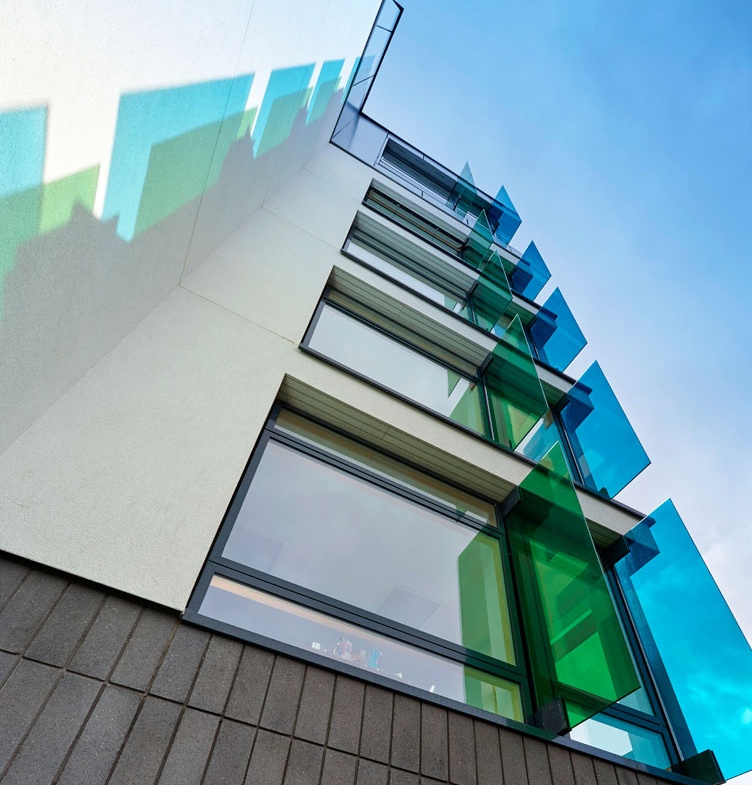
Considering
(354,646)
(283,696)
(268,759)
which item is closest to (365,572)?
(354,646)

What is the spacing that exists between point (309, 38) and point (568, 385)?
5471mm

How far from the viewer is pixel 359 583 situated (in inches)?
131

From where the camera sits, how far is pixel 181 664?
2.15 meters

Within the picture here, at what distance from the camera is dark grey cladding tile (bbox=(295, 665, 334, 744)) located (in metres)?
2.19

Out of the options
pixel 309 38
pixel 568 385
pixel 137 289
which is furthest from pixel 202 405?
pixel 568 385

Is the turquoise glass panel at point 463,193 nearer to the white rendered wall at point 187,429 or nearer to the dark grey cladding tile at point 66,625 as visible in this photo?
the white rendered wall at point 187,429

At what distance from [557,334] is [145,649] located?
7.29 m

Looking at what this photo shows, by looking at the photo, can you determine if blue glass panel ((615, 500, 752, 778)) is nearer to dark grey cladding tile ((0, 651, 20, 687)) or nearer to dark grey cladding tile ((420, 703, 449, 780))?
dark grey cladding tile ((420, 703, 449, 780))

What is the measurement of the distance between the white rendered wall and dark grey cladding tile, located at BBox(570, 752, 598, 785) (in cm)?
219

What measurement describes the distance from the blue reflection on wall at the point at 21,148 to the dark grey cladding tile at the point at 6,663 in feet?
5.89

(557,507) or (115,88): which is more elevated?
(115,88)

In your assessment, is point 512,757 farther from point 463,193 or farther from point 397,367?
point 463,193

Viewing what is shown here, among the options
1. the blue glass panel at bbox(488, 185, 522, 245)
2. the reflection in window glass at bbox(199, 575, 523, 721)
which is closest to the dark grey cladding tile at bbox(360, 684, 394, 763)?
the reflection in window glass at bbox(199, 575, 523, 721)

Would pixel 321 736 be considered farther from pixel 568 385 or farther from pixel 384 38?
pixel 384 38
